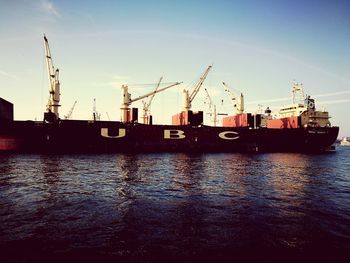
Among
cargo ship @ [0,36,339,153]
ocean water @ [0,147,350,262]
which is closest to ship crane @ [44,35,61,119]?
cargo ship @ [0,36,339,153]

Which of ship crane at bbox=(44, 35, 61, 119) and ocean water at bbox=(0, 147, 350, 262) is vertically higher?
ship crane at bbox=(44, 35, 61, 119)

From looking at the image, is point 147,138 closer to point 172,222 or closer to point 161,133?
point 161,133

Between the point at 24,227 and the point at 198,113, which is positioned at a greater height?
the point at 198,113

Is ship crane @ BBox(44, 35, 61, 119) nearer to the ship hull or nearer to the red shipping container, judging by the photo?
the ship hull

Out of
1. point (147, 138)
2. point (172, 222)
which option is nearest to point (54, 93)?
point (147, 138)

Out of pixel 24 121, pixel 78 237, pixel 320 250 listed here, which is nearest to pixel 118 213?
pixel 78 237

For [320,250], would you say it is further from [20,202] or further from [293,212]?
[20,202]

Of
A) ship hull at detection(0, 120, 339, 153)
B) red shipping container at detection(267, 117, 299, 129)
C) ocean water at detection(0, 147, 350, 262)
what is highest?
red shipping container at detection(267, 117, 299, 129)

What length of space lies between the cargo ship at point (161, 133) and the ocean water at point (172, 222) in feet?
107

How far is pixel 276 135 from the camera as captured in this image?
62.7 meters

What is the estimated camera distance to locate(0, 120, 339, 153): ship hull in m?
48.6

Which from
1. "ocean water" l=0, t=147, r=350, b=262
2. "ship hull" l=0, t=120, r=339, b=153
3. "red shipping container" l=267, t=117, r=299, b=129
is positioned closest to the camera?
"ocean water" l=0, t=147, r=350, b=262

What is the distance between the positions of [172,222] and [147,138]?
149ft

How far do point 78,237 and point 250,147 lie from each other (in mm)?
57036
